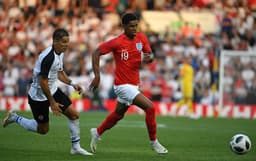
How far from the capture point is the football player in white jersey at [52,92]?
12156 mm

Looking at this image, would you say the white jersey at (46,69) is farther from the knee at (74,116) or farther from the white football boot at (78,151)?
the white football boot at (78,151)

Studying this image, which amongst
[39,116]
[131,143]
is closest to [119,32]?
[131,143]

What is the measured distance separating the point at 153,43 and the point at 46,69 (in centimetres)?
1817

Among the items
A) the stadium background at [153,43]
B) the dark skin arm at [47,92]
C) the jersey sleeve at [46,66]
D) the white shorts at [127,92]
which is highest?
Answer: the jersey sleeve at [46,66]

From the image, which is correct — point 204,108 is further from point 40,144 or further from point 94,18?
point 40,144

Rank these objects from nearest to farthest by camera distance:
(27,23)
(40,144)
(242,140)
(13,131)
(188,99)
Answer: (242,140) → (40,144) → (13,131) → (188,99) → (27,23)

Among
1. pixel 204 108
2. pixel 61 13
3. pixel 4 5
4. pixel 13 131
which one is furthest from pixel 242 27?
pixel 13 131

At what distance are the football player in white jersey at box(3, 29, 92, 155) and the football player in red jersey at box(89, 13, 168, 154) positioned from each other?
0.63m

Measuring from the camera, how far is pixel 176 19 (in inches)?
1231

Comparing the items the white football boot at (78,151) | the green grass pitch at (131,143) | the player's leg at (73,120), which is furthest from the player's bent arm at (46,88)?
the white football boot at (78,151)

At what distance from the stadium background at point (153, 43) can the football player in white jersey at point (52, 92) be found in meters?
14.8

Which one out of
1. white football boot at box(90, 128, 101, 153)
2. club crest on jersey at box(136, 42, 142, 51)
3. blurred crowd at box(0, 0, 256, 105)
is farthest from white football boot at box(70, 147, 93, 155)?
blurred crowd at box(0, 0, 256, 105)

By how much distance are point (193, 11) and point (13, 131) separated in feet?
53.3

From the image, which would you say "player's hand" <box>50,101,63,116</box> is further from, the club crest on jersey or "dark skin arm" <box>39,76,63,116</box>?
the club crest on jersey
